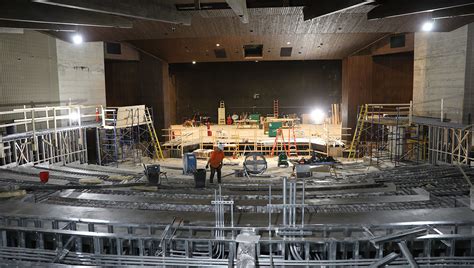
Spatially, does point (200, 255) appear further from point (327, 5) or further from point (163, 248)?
point (327, 5)

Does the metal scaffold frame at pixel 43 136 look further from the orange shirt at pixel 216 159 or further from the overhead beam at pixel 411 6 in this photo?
the overhead beam at pixel 411 6

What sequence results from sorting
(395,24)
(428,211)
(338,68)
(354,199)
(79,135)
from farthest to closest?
(338,68)
(79,135)
(395,24)
(354,199)
(428,211)

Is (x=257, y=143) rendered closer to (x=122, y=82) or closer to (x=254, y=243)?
(x=122, y=82)

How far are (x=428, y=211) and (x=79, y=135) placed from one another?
1614 centimetres

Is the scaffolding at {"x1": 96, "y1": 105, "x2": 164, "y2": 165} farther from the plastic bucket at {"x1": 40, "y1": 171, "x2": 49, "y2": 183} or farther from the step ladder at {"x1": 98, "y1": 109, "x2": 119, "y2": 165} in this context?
the plastic bucket at {"x1": 40, "y1": 171, "x2": 49, "y2": 183}

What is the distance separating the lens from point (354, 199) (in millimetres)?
9812

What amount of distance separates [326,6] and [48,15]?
9747 millimetres

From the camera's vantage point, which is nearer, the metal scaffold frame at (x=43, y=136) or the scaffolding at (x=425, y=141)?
the metal scaffold frame at (x=43, y=136)

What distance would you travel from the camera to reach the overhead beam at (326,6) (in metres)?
11.9

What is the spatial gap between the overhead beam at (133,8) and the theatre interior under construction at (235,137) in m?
0.07

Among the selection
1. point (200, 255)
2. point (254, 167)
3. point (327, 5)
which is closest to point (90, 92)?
point (254, 167)

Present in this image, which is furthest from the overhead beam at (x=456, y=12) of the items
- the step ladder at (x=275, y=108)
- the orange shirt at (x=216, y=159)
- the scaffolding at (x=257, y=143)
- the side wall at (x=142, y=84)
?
the step ladder at (x=275, y=108)

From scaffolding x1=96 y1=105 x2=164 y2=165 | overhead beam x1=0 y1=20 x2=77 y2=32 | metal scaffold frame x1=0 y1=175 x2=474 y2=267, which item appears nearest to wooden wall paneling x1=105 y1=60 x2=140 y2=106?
scaffolding x1=96 y1=105 x2=164 y2=165

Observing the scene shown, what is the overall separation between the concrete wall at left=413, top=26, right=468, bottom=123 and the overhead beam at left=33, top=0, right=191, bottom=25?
11922 millimetres
